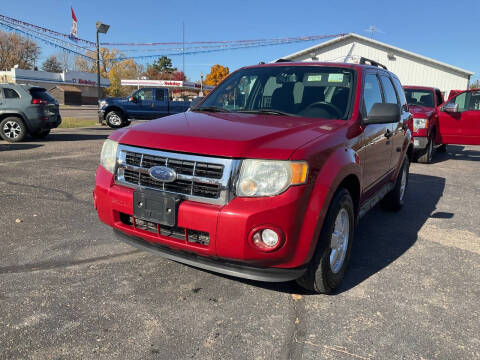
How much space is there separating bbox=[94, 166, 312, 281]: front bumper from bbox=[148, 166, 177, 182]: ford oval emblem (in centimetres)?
19

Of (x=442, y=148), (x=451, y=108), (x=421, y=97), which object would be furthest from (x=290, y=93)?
(x=442, y=148)

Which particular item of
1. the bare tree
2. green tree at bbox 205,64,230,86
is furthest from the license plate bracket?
green tree at bbox 205,64,230,86

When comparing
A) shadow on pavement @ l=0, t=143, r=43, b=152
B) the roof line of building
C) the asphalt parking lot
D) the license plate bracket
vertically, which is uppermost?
the roof line of building

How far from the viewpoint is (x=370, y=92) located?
388 cm

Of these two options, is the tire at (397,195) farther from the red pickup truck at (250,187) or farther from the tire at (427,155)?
the tire at (427,155)

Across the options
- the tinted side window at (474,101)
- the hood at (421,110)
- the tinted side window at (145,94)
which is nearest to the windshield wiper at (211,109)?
the hood at (421,110)

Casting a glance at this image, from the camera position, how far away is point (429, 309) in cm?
281

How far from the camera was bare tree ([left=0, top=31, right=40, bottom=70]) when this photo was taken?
67.2 m

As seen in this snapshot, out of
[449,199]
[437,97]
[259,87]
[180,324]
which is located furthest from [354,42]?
[180,324]

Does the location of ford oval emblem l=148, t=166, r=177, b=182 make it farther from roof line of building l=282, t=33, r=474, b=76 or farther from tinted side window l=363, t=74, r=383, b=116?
roof line of building l=282, t=33, r=474, b=76

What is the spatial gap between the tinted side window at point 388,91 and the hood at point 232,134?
159 cm

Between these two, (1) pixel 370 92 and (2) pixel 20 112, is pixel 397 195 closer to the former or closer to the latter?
(1) pixel 370 92

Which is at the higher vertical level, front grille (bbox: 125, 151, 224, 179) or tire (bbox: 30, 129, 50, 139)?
front grille (bbox: 125, 151, 224, 179)

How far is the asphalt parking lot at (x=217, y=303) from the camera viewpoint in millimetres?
2322
